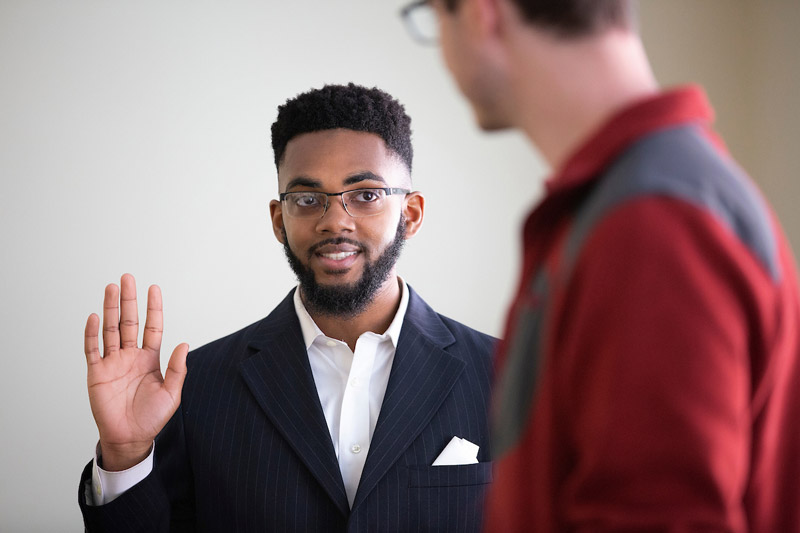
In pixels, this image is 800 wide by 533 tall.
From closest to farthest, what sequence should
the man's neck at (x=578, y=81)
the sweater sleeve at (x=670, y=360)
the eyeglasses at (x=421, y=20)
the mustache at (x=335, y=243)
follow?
1. the sweater sleeve at (x=670, y=360)
2. the man's neck at (x=578, y=81)
3. the eyeglasses at (x=421, y=20)
4. the mustache at (x=335, y=243)

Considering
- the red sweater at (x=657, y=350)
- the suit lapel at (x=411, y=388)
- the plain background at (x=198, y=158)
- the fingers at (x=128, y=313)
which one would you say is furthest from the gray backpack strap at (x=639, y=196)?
the plain background at (x=198, y=158)

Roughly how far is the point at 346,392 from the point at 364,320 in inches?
7.0

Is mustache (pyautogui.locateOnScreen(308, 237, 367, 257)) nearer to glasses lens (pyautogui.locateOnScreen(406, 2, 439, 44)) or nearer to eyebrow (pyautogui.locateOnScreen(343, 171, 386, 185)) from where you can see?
eyebrow (pyautogui.locateOnScreen(343, 171, 386, 185))

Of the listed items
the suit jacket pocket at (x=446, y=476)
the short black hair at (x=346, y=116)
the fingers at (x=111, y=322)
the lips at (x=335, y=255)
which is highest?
the short black hair at (x=346, y=116)

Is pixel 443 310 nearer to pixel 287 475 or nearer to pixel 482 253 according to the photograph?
pixel 482 253

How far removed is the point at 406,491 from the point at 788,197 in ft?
7.11

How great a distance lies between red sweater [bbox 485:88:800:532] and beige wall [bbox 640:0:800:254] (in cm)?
263

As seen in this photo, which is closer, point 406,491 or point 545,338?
point 545,338

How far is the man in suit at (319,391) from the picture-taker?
1587 mm

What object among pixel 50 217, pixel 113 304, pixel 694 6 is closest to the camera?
pixel 113 304

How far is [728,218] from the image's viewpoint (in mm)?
594

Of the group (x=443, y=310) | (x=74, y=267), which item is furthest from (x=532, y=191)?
(x=74, y=267)

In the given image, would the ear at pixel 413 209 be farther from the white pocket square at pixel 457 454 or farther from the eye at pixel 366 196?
the white pocket square at pixel 457 454

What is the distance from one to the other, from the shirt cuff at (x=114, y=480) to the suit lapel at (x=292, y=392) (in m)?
0.28
